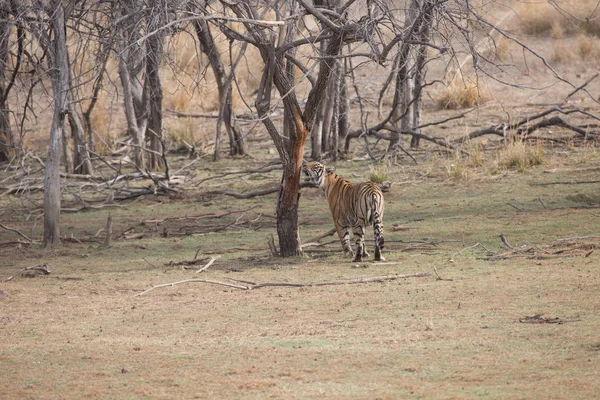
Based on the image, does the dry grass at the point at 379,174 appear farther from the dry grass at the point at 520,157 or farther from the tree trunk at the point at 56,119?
the tree trunk at the point at 56,119

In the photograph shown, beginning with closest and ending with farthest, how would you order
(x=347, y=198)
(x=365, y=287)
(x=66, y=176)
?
(x=365, y=287)
(x=347, y=198)
(x=66, y=176)

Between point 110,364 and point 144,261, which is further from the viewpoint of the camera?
point 144,261

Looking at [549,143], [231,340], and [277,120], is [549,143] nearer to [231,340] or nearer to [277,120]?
[277,120]

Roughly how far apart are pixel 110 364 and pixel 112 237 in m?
7.23

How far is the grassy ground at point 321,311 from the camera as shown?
6.89 meters

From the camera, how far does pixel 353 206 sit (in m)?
12.1

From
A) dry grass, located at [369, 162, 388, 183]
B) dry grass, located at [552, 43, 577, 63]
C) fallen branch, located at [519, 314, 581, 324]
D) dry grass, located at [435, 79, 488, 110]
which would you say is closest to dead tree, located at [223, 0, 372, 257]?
fallen branch, located at [519, 314, 581, 324]

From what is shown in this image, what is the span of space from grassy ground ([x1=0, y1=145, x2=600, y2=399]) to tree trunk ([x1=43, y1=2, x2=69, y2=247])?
0.50 metres

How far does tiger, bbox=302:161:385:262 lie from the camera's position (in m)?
11.7

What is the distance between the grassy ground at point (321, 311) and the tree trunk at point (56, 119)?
50cm

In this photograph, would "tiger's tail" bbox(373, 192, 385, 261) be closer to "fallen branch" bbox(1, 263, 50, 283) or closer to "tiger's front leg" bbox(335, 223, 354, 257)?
"tiger's front leg" bbox(335, 223, 354, 257)

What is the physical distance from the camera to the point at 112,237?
1470cm

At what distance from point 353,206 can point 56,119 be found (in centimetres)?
414

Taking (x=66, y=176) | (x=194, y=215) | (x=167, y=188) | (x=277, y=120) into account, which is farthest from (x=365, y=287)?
(x=277, y=120)
